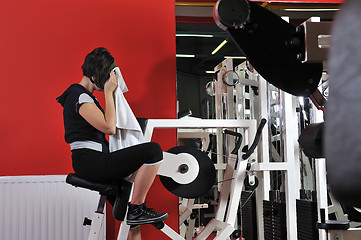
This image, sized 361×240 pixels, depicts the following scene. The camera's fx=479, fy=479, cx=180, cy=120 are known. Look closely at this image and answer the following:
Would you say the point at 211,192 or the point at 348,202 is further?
the point at 211,192

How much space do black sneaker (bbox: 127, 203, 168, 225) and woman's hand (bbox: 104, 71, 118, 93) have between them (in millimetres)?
721

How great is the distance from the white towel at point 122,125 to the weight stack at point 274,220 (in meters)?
1.06

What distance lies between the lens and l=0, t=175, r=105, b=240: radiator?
3.37 meters

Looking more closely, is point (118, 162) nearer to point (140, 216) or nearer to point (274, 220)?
point (140, 216)

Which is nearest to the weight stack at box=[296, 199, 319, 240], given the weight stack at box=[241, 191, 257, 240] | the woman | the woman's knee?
the weight stack at box=[241, 191, 257, 240]

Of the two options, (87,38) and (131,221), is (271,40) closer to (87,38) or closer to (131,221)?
(131,221)

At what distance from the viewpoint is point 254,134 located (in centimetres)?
346

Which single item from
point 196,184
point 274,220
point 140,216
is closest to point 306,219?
point 274,220

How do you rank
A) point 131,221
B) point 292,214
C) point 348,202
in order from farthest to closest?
point 292,214
point 131,221
point 348,202

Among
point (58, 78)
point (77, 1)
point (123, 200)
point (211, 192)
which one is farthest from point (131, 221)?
point (77, 1)

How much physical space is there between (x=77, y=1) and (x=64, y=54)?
1.49 feet

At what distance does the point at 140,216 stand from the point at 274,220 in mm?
1107

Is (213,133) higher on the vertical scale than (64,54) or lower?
lower

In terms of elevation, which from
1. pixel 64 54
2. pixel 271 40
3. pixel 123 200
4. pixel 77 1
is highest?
pixel 77 1
